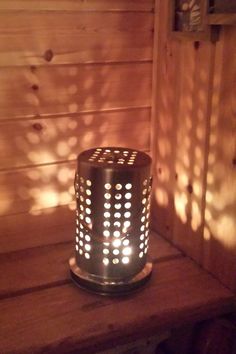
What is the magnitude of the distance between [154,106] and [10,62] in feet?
1.30

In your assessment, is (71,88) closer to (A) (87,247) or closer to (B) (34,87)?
(B) (34,87)

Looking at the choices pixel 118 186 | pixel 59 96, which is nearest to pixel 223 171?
pixel 118 186

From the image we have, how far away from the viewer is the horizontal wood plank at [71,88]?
1.13 m

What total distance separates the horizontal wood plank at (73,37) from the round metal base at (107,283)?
0.50 m

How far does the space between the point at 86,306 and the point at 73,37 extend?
62 cm

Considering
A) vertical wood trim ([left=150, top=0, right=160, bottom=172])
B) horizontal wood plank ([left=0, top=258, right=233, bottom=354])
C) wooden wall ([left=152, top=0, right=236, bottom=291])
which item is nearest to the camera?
horizontal wood plank ([left=0, top=258, right=233, bottom=354])

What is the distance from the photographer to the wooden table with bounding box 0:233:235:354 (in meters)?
0.92

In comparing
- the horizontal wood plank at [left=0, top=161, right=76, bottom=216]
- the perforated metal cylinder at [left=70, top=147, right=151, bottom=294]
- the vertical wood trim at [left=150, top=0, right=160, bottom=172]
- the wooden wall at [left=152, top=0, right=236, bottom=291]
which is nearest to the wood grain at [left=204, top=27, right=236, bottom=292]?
the wooden wall at [left=152, top=0, right=236, bottom=291]

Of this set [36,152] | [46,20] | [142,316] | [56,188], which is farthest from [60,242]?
[46,20]

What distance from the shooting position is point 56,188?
1.25 metres

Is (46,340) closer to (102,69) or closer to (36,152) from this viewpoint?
(36,152)

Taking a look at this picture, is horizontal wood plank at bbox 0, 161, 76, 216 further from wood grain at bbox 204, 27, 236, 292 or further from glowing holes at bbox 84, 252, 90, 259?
wood grain at bbox 204, 27, 236, 292

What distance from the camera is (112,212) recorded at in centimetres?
102

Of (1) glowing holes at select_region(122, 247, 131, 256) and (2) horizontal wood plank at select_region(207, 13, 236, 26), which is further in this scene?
(1) glowing holes at select_region(122, 247, 131, 256)
